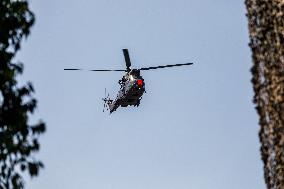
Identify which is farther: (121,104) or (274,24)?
(121,104)

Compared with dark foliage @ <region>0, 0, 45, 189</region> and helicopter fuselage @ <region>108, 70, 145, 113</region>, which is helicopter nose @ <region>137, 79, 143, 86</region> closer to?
helicopter fuselage @ <region>108, 70, 145, 113</region>

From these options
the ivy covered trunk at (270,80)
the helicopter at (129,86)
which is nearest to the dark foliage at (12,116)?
the ivy covered trunk at (270,80)

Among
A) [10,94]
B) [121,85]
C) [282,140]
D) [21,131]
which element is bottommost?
[282,140]

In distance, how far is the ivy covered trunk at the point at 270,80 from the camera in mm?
6551

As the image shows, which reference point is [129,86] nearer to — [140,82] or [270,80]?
[140,82]

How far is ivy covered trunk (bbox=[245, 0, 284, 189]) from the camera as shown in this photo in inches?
258

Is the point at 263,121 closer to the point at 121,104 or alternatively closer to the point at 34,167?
the point at 34,167

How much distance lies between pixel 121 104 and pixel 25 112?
85.9ft

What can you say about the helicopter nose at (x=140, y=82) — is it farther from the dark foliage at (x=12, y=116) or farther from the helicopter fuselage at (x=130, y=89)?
the dark foliage at (x=12, y=116)

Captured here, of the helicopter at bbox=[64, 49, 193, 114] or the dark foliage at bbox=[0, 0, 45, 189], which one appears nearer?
the dark foliage at bbox=[0, 0, 45, 189]

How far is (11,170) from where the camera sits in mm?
9711

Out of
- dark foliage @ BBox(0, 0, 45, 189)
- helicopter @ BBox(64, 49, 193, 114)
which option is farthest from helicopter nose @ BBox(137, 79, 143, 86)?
dark foliage @ BBox(0, 0, 45, 189)

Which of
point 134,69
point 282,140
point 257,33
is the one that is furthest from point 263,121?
point 134,69

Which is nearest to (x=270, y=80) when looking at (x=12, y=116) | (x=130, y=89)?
(x=12, y=116)
